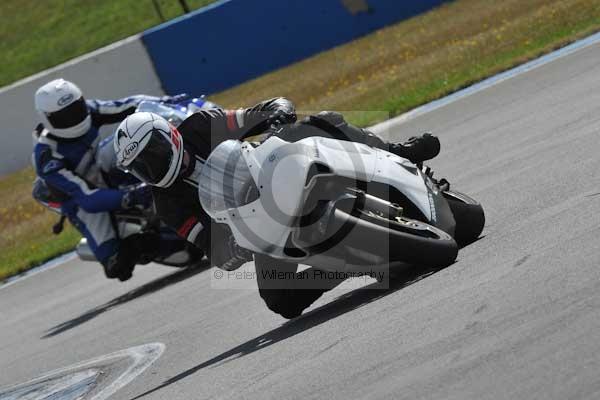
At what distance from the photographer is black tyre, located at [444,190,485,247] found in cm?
716

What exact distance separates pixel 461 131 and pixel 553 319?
7437 millimetres

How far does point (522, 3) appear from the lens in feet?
66.7

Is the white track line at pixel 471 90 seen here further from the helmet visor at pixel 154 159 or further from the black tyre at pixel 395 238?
the black tyre at pixel 395 238

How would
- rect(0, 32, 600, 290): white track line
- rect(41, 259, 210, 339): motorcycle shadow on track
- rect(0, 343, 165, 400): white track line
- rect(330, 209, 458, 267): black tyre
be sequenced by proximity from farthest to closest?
rect(0, 32, 600, 290): white track line < rect(41, 259, 210, 339): motorcycle shadow on track < rect(0, 343, 165, 400): white track line < rect(330, 209, 458, 267): black tyre

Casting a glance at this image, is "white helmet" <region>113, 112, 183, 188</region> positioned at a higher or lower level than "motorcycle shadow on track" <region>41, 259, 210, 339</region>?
higher

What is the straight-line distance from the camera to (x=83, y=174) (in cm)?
1165

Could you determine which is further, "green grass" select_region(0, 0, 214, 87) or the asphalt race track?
"green grass" select_region(0, 0, 214, 87)

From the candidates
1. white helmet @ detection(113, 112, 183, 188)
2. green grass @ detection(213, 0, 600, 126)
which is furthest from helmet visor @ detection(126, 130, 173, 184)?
green grass @ detection(213, 0, 600, 126)

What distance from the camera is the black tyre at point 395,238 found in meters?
6.21

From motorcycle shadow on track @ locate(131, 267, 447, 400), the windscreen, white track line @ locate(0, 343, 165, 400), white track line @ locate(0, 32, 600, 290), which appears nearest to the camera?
the windscreen

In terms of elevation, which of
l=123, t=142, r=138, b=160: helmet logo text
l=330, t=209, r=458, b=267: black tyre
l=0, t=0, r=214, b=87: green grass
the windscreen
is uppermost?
l=123, t=142, r=138, b=160: helmet logo text

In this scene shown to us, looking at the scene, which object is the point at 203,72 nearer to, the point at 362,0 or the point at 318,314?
the point at 362,0

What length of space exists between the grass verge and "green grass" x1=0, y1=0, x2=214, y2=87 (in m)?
5.91

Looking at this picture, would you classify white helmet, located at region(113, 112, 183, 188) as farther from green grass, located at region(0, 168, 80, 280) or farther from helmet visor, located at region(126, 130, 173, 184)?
green grass, located at region(0, 168, 80, 280)
